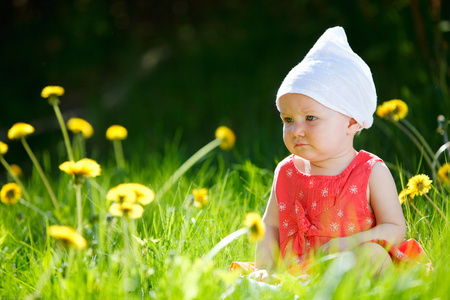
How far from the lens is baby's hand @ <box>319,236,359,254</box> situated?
1871 millimetres

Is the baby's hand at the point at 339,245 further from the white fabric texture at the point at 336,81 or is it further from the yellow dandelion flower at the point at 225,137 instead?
the yellow dandelion flower at the point at 225,137

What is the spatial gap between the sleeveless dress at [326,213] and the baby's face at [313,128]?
3.3 inches

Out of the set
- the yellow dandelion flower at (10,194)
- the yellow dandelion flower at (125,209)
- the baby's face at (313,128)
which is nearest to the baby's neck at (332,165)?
the baby's face at (313,128)

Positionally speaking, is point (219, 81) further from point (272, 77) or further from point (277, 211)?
point (277, 211)

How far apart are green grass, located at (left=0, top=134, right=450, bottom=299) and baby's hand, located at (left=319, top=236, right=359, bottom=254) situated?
2.9 inches

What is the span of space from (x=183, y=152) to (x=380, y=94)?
1.29 metres

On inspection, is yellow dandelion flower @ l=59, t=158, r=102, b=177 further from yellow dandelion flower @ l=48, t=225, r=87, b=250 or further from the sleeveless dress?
the sleeveless dress

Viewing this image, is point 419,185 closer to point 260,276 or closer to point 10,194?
point 260,276

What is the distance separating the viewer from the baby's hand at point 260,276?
1.89m

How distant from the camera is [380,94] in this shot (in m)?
3.69

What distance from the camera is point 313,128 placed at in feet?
6.40

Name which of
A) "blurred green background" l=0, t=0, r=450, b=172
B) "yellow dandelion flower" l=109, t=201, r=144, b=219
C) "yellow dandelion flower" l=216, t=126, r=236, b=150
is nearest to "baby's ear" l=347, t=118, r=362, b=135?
"yellow dandelion flower" l=109, t=201, r=144, b=219

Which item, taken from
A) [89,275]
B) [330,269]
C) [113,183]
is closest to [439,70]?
[113,183]

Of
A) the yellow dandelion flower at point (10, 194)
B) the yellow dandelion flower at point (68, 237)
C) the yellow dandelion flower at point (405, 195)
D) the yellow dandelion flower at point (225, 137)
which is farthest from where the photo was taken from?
the yellow dandelion flower at point (225, 137)
